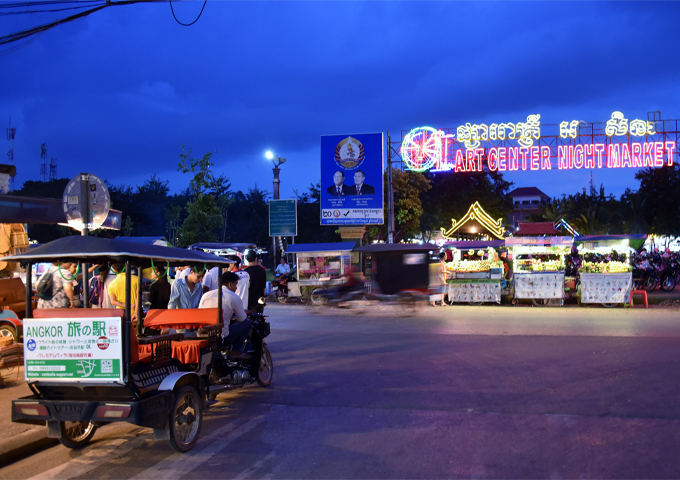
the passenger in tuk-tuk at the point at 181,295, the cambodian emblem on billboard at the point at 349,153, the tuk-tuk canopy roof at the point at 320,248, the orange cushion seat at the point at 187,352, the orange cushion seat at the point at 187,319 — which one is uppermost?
the cambodian emblem on billboard at the point at 349,153

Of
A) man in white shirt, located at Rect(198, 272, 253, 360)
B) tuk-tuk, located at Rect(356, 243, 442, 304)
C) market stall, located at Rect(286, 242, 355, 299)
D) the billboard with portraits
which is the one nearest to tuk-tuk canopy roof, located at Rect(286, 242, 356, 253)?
market stall, located at Rect(286, 242, 355, 299)

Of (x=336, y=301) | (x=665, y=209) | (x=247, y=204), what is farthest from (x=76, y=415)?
(x=247, y=204)

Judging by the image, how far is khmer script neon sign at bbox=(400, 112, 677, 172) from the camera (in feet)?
80.4

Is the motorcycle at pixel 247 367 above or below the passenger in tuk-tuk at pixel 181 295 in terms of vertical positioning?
below

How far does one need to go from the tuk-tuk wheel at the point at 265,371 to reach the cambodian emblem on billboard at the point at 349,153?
1882 cm

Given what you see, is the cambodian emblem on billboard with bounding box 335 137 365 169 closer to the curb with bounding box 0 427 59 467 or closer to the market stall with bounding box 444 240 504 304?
the market stall with bounding box 444 240 504 304

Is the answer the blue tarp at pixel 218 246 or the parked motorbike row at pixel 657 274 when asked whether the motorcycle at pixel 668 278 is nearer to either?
the parked motorbike row at pixel 657 274

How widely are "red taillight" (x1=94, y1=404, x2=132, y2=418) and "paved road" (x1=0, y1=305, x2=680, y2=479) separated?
0.53 metres

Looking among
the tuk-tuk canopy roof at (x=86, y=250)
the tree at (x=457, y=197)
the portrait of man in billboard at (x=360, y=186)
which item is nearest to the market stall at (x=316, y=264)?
the portrait of man in billboard at (x=360, y=186)

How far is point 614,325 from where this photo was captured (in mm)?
13109

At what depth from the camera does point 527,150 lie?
25.4 metres

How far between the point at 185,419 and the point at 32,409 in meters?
1.36

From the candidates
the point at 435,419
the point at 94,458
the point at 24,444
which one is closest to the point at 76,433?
the point at 94,458

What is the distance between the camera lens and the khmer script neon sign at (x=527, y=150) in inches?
965
